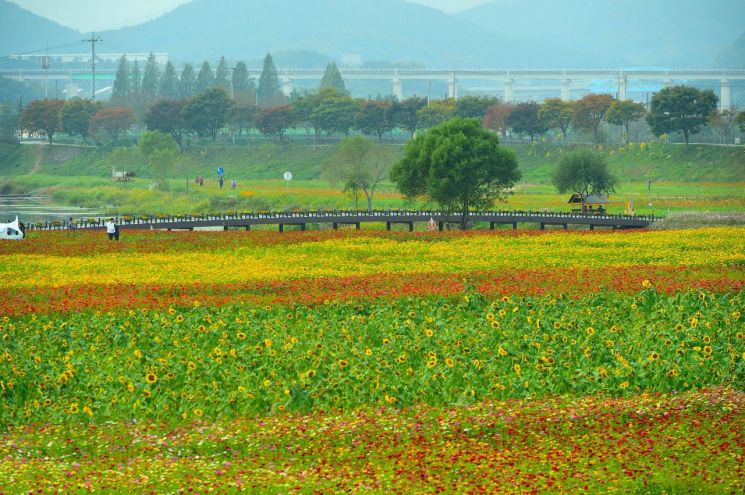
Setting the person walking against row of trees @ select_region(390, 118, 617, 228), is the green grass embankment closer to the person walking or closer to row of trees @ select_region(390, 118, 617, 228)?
row of trees @ select_region(390, 118, 617, 228)

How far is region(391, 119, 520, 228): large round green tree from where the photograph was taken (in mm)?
96188

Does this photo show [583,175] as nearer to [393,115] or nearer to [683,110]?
[683,110]

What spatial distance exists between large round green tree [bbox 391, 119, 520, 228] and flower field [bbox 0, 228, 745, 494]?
39.4 meters

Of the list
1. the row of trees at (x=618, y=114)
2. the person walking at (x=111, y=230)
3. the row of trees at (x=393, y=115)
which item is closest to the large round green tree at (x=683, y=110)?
the row of trees at (x=618, y=114)

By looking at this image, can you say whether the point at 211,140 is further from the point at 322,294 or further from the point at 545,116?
the point at 322,294

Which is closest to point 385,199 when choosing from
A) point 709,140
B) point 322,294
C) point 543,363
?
point 709,140

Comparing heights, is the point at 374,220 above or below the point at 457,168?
below

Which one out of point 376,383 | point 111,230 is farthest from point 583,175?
point 376,383

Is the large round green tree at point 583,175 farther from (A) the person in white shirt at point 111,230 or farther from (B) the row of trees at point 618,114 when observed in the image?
(A) the person in white shirt at point 111,230

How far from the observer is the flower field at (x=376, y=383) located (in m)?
25.2

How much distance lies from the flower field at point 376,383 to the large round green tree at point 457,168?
3936 cm

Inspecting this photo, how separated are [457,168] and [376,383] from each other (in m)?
65.0

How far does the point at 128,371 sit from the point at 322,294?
15786 mm

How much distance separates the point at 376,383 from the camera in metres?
31.9
